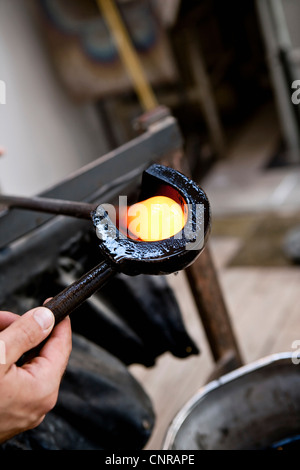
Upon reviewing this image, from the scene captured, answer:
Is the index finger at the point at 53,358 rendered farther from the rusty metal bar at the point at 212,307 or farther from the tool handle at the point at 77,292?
the rusty metal bar at the point at 212,307

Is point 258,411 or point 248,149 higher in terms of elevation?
point 258,411

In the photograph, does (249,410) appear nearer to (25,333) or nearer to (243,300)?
(25,333)

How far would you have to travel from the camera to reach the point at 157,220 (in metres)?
0.91

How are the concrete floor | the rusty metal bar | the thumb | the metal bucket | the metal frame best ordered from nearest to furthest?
the thumb → the metal bucket → the metal frame → the rusty metal bar → the concrete floor

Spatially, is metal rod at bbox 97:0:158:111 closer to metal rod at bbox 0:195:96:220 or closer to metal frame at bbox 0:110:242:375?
metal frame at bbox 0:110:242:375

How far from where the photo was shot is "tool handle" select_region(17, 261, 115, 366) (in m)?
0.83

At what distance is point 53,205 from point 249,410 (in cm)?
85

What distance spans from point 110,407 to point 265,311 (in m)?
1.75

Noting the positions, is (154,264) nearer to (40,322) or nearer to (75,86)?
(40,322)

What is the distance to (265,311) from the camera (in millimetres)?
3066

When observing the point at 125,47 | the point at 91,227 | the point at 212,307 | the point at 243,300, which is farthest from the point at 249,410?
the point at 125,47

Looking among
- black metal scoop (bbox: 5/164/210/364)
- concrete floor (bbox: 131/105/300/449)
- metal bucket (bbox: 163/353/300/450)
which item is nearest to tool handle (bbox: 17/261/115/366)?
black metal scoop (bbox: 5/164/210/364)

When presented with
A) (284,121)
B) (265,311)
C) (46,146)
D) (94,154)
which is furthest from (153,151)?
(94,154)

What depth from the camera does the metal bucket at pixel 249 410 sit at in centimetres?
140
